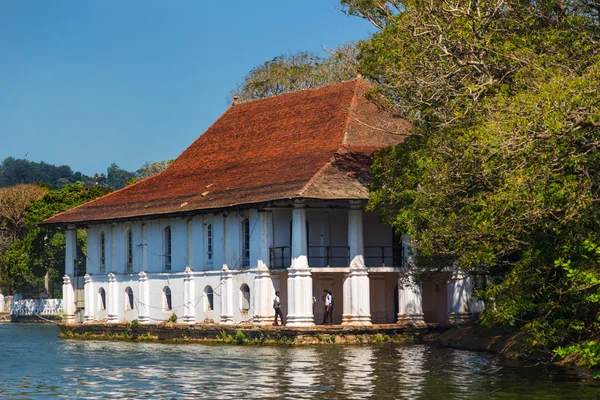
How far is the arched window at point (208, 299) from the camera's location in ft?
169

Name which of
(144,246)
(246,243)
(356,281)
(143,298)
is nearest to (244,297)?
(246,243)

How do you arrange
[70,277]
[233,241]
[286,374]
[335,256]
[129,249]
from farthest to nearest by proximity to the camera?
[70,277], [129,249], [233,241], [335,256], [286,374]

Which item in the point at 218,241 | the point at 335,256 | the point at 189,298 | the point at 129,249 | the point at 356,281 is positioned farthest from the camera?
the point at 129,249

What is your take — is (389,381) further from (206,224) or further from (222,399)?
(206,224)

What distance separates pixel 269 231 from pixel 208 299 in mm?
5681

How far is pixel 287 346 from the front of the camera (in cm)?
4391

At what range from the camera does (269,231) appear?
4778 cm

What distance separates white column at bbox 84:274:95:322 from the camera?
5903 cm

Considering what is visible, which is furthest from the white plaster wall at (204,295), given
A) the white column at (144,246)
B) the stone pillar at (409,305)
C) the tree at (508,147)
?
the tree at (508,147)

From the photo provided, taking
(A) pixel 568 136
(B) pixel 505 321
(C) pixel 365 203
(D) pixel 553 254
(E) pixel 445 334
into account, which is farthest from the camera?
(C) pixel 365 203

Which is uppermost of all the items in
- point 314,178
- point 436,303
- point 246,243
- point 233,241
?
point 314,178

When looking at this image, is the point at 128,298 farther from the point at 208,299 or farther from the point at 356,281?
the point at 356,281

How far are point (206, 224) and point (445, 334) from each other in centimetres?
1289

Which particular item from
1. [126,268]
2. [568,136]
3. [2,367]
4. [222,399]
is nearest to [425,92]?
[568,136]
